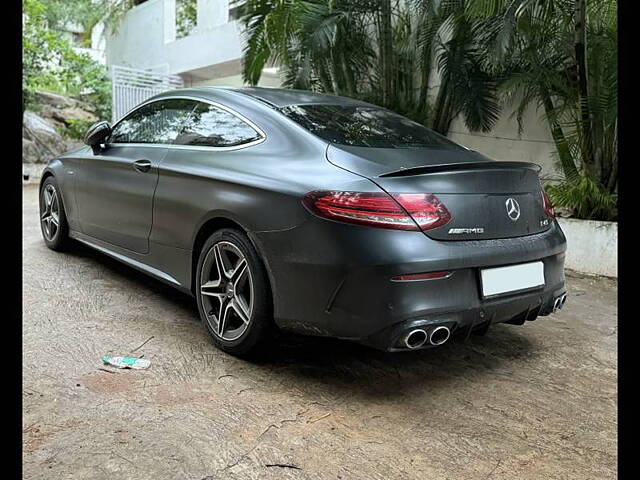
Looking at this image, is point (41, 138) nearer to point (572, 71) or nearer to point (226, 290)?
point (572, 71)

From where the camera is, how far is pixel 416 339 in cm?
244

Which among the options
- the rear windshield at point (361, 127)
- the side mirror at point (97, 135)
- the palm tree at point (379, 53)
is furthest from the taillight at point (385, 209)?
the palm tree at point (379, 53)

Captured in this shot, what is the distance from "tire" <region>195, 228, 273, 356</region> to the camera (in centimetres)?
276

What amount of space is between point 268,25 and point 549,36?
11.0ft

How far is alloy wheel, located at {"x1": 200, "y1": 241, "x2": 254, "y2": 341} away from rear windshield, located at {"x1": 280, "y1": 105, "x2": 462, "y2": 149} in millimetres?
755

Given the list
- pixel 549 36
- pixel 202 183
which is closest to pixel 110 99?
pixel 549 36

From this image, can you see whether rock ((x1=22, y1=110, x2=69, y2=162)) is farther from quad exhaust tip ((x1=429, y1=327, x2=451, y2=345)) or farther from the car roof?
quad exhaust tip ((x1=429, y1=327, x2=451, y2=345))

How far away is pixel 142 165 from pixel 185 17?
13.3 metres

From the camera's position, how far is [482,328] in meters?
2.67

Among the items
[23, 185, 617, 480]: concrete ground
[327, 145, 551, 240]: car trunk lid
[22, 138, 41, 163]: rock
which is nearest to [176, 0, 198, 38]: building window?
[22, 138, 41, 163]: rock

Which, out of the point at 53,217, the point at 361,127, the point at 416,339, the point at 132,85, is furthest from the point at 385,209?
the point at 132,85

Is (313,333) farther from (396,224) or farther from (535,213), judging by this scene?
(535,213)

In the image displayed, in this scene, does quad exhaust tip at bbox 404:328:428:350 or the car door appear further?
the car door
